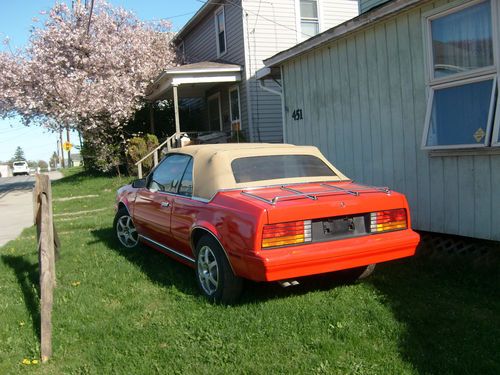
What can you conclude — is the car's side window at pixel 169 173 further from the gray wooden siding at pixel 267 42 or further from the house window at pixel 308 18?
the house window at pixel 308 18

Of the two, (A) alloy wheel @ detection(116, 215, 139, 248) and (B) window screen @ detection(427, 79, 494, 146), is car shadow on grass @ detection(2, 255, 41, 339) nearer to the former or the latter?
(A) alloy wheel @ detection(116, 215, 139, 248)

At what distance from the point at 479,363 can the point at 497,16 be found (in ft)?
11.6

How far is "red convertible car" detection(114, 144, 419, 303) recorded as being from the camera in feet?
13.1

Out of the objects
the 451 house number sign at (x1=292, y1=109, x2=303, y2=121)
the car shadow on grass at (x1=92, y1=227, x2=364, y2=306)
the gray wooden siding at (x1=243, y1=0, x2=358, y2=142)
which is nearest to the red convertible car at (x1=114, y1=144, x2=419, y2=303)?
the car shadow on grass at (x1=92, y1=227, x2=364, y2=306)

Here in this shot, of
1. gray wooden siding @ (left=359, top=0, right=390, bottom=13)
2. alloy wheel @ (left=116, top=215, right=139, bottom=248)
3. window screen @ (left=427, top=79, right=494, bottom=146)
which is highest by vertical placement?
gray wooden siding @ (left=359, top=0, right=390, bottom=13)

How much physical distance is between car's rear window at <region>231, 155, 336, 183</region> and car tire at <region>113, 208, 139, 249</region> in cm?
243

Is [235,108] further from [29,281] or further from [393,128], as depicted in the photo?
[29,281]

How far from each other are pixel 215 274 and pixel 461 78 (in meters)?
3.42

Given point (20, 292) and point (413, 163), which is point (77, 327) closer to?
point (20, 292)

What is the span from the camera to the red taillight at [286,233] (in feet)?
12.9

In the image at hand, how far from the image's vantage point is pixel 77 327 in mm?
4227

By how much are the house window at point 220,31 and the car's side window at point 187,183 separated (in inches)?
508

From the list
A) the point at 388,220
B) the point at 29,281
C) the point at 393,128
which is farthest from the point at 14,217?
the point at 388,220

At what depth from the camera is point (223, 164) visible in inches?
193
